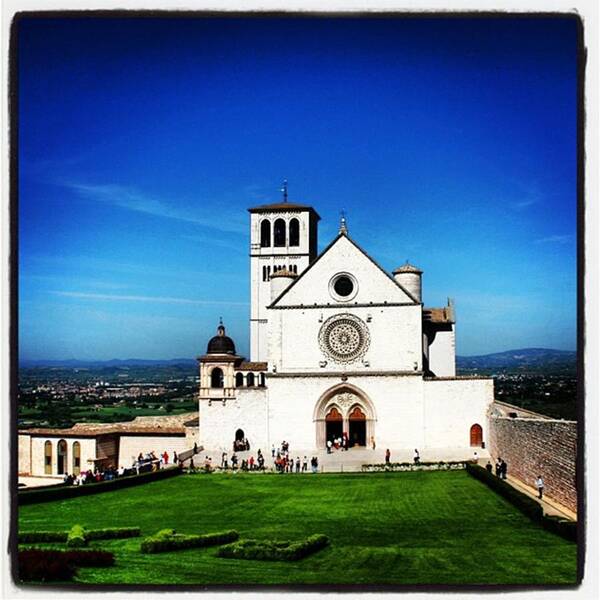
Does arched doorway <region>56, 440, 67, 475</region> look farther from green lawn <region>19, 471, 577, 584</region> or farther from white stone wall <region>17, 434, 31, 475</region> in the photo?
green lawn <region>19, 471, 577, 584</region>

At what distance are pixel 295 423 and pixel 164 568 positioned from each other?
17186 millimetres

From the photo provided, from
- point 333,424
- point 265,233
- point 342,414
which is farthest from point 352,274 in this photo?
point 265,233

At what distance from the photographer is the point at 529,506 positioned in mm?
16297

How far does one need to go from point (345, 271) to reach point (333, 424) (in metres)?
5.54

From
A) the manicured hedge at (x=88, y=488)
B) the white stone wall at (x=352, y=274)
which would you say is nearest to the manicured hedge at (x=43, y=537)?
the manicured hedge at (x=88, y=488)

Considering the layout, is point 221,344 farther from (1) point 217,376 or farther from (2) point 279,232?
(2) point 279,232


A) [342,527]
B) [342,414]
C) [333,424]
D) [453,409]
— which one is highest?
[453,409]

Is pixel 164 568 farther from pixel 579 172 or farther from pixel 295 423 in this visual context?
pixel 295 423

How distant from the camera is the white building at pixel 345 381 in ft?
97.9

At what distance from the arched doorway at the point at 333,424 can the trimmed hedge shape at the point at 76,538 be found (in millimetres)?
16570

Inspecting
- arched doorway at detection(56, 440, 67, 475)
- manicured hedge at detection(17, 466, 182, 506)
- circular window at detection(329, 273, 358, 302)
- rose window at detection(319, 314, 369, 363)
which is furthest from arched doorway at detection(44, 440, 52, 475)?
circular window at detection(329, 273, 358, 302)

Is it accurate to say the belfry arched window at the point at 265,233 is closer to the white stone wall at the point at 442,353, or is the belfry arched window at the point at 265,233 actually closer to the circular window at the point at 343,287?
the circular window at the point at 343,287

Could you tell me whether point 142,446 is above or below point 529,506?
below

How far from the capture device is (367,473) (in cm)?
2378
